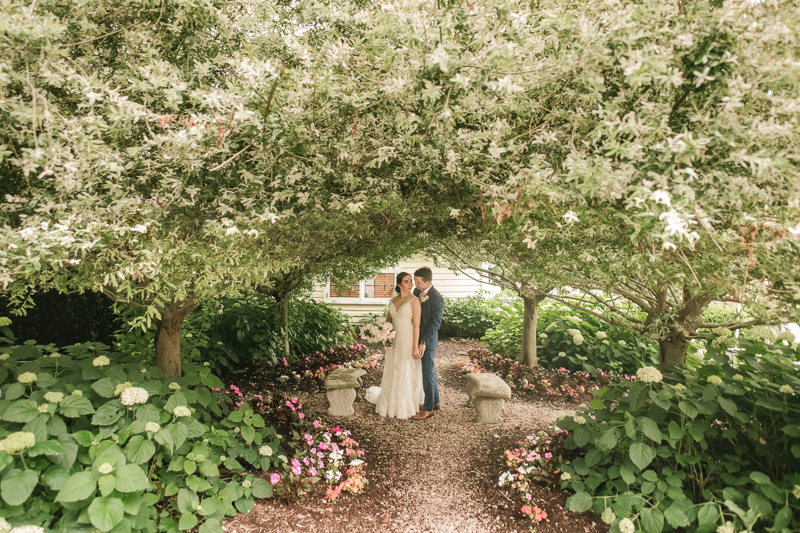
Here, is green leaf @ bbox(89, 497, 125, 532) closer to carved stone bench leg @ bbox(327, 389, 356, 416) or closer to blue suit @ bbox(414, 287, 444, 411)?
carved stone bench leg @ bbox(327, 389, 356, 416)

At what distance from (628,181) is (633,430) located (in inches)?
76.8

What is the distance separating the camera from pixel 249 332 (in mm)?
6133

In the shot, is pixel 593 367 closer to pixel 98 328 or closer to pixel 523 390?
pixel 523 390

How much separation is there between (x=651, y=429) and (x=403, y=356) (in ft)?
9.20

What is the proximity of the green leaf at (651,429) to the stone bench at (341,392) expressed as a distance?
3018 mm

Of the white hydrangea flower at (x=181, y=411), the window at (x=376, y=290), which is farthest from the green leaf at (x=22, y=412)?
the window at (x=376, y=290)

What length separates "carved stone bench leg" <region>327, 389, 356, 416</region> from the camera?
4938 millimetres

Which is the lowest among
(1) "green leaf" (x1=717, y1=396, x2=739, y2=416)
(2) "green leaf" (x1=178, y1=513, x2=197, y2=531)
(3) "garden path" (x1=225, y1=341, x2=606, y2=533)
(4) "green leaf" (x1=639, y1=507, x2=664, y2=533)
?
(3) "garden path" (x1=225, y1=341, x2=606, y2=533)

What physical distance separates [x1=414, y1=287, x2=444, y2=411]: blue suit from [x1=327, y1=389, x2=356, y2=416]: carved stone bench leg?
0.94m

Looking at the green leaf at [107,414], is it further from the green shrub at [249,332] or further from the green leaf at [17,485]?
the green shrub at [249,332]

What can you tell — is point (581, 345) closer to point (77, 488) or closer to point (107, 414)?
point (107, 414)

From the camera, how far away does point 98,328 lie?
5.55m

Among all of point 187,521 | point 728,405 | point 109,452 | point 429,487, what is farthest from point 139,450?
point 728,405

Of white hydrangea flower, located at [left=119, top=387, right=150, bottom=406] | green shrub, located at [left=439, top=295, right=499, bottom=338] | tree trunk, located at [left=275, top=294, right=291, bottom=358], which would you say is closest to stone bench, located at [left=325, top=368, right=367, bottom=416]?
tree trunk, located at [left=275, top=294, right=291, bottom=358]
